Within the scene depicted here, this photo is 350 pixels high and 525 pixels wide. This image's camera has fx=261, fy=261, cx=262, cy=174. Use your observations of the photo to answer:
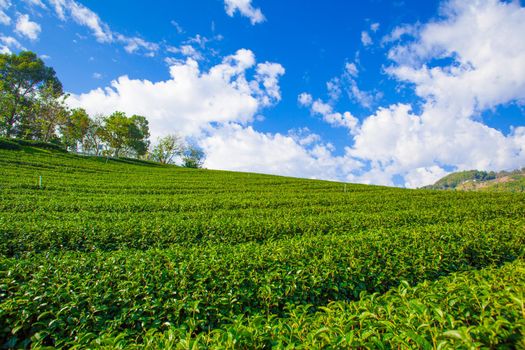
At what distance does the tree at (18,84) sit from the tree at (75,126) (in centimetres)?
544

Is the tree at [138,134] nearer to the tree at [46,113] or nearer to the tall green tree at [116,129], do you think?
the tall green tree at [116,129]

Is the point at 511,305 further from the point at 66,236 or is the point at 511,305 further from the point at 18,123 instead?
the point at 18,123

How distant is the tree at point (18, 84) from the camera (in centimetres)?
5459

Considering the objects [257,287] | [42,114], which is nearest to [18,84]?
[42,114]

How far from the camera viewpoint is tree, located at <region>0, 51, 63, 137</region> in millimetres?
54594

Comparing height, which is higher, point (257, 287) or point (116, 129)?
point (116, 129)

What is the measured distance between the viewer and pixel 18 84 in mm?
57469

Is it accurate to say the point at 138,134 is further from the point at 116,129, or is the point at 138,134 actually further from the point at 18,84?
the point at 18,84

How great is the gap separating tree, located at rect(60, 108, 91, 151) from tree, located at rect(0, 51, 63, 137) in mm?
5440

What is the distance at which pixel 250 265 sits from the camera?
5988 mm

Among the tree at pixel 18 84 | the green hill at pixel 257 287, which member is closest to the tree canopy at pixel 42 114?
the tree at pixel 18 84

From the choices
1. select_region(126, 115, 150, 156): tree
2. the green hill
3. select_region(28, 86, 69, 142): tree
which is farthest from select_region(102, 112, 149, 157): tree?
the green hill

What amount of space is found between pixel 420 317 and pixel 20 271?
716 cm

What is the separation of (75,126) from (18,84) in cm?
1407
